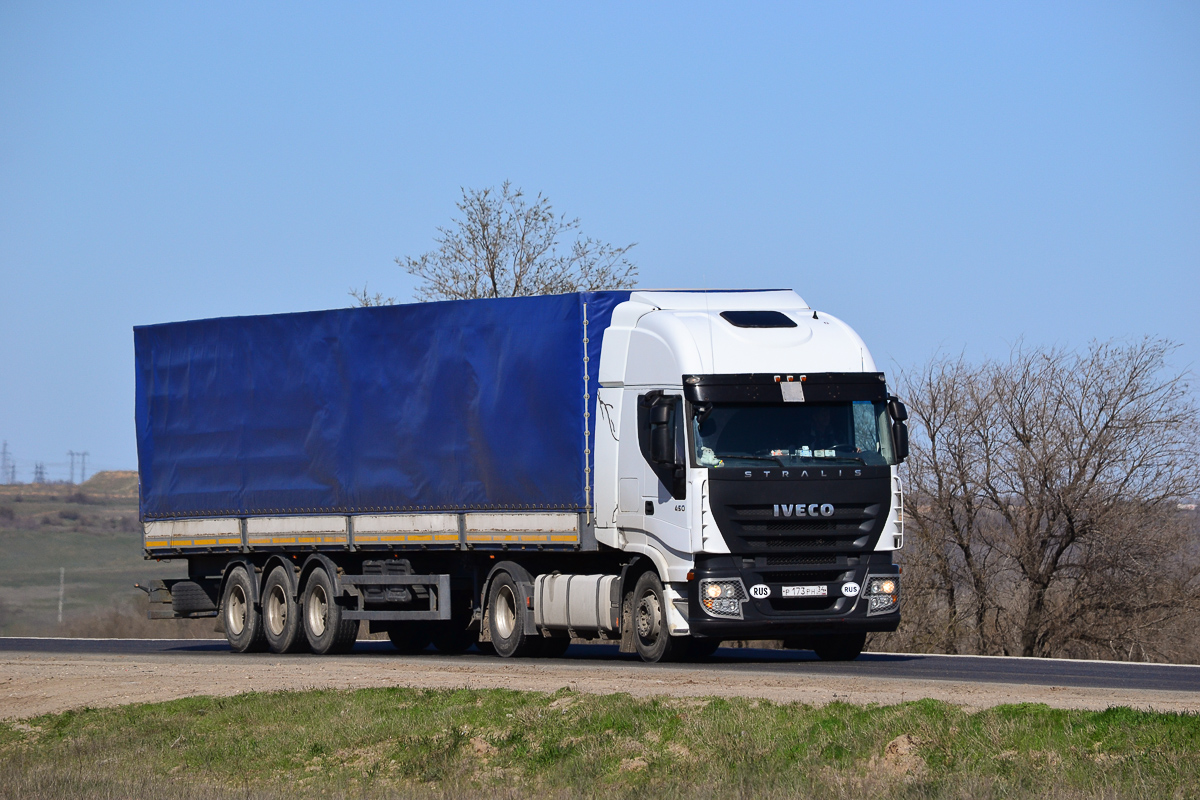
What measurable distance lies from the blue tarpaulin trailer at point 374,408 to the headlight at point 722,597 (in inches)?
94.9

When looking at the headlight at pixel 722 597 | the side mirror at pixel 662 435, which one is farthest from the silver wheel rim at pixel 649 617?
the side mirror at pixel 662 435

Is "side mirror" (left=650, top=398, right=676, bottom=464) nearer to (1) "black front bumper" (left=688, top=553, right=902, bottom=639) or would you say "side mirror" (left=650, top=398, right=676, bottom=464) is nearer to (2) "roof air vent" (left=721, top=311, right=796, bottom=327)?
(1) "black front bumper" (left=688, top=553, right=902, bottom=639)

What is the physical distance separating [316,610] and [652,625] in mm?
6685

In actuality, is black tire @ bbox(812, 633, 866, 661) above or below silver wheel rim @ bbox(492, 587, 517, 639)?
below

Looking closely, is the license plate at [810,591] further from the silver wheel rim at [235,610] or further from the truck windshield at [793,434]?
the silver wheel rim at [235,610]

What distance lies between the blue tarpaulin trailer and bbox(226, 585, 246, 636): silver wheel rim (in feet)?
4.91

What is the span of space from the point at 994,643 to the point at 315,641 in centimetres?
1791

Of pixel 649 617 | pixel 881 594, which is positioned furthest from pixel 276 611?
pixel 881 594

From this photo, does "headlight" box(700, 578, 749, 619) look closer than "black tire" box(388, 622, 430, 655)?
Yes

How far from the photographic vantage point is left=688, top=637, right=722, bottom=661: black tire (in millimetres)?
21520

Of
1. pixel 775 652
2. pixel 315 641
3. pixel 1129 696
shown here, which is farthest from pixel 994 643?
pixel 1129 696

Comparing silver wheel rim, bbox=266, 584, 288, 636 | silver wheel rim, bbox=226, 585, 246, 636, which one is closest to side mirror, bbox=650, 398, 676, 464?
silver wheel rim, bbox=266, 584, 288, 636

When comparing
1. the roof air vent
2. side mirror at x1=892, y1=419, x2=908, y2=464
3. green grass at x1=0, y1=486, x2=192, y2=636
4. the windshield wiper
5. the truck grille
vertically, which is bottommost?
green grass at x1=0, y1=486, x2=192, y2=636

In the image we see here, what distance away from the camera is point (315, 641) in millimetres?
25141
